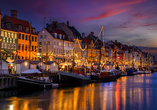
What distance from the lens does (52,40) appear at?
88562 mm

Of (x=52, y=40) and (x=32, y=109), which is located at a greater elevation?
(x=52, y=40)

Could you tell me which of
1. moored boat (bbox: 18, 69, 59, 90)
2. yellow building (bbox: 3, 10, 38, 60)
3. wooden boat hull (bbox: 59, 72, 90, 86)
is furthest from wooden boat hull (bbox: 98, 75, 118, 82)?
moored boat (bbox: 18, 69, 59, 90)

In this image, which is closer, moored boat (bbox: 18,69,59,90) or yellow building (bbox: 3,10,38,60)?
moored boat (bbox: 18,69,59,90)

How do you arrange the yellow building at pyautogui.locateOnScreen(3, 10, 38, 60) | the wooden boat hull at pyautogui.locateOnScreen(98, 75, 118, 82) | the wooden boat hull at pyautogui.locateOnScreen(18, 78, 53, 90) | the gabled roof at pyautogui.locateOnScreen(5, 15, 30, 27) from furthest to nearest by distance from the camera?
the wooden boat hull at pyautogui.locateOnScreen(98, 75, 118, 82)
the gabled roof at pyautogui.locateOnScreen(5, 15, 30, 27)
the yellow building at pyautogui.locateOnScreen(3, 10, 38, 60)
the wooden boat hull at pyautogui.locateOnScreen(18, 78, 53, 90)

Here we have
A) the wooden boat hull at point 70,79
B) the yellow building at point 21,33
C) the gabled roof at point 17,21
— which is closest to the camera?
the wooden boat hull at point 70,79

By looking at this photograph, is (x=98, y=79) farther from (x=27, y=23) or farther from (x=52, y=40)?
(x=27, y=23)

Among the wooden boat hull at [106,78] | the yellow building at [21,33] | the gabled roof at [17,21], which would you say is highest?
the gabled roof at [17,21]

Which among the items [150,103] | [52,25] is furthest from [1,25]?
[150,103]

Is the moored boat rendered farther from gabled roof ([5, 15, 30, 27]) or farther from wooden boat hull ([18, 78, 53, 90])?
gabled roof ([5, 15, 30, 27])

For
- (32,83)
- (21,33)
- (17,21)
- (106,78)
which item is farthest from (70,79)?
(17,21)

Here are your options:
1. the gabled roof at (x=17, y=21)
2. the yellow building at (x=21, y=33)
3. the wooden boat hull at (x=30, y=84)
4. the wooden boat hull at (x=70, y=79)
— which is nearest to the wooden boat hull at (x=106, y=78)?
the wooden boat hull at (x=70, y=79)

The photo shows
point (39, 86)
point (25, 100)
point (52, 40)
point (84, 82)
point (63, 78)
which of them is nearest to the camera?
point (25, 100)

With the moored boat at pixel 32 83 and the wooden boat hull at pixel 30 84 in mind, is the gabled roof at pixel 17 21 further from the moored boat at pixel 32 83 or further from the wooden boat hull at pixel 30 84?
the wooden boat hull at pixel 30 84

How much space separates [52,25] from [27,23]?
60.7 ft
